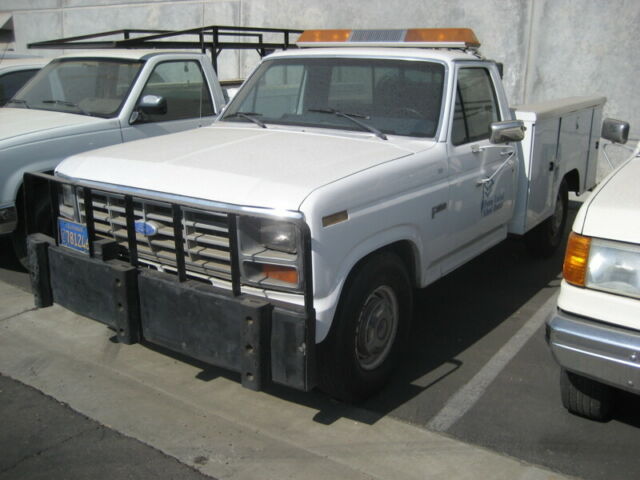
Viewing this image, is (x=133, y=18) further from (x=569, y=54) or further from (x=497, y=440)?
(x=497, y=440)

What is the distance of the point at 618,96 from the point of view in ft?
31.4

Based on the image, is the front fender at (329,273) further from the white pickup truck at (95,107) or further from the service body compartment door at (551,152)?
the white pickup truck at (95,107)

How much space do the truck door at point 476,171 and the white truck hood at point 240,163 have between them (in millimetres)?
601

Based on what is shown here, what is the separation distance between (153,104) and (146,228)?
2750 millimetres

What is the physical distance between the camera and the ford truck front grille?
12.1 ft

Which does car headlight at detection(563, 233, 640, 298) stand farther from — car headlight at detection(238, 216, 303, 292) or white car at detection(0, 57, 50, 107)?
white car at detection(0, 57, 50, 107)

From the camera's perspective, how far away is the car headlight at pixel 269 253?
136 inches

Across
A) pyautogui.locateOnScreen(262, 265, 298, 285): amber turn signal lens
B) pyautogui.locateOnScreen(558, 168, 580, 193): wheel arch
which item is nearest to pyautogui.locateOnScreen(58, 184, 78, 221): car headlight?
pyautogui.locateOnScreen(262, 265, 298, 285): amber turn signal lens

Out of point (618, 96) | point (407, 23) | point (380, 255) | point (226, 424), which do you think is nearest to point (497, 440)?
point (380, 255)

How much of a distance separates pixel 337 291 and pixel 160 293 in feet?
3.20

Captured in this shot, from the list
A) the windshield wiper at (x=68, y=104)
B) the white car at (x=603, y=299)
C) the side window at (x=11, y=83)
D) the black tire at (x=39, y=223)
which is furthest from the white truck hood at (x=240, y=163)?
the side window at (x=11, y=83)

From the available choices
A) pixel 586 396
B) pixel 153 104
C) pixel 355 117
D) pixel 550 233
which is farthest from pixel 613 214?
pixel 153 104

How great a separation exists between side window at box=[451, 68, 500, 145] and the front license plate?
247 centimetres

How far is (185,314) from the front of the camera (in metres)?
3.69
